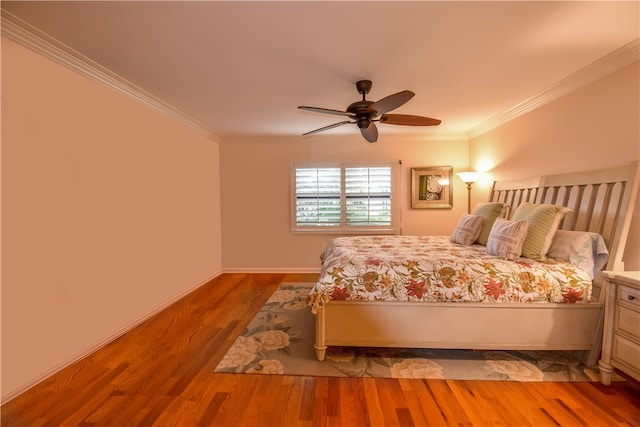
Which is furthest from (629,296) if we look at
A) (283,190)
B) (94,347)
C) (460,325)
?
(283,190)

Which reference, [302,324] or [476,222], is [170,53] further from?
[476,222]

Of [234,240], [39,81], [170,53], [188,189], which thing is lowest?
[234,240]

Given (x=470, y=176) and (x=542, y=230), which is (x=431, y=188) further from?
(x=542, y=230)

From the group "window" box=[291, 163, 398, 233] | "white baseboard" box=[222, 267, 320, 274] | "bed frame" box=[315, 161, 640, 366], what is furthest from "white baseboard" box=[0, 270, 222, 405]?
"window" box=[291, 163, 398, 233]

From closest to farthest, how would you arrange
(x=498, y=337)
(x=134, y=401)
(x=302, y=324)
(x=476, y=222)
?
1. (x=134, y=401)
2. (x=498, y=337)
3. (x=302, y=324)
4. (x=476, y=222)

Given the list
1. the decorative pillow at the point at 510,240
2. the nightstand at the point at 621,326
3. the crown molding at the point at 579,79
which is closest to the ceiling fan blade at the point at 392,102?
the decorative pillow at the point at 510,240

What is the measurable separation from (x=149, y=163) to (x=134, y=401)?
7.60 ft

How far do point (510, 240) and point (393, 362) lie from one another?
140cm

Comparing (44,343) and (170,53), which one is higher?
(170,53)

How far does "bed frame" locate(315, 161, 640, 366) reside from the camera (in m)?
2.10

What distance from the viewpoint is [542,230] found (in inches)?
92.3

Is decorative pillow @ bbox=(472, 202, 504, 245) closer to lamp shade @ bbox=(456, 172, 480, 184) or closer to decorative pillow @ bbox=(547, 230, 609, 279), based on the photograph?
decorative pillow @ bbox=(547, 230, 609, 279)

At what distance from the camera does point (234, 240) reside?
16.1ft

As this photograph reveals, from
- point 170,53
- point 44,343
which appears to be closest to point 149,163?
point 170,53
